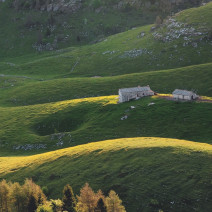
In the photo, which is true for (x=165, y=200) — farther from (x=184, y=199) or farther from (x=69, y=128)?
(x=69, y=128)

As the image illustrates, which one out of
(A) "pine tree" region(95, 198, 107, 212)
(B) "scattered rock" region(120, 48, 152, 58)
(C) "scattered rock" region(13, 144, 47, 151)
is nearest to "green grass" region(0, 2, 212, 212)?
(C) "scattered rock" region(13, 144, 47, 151)

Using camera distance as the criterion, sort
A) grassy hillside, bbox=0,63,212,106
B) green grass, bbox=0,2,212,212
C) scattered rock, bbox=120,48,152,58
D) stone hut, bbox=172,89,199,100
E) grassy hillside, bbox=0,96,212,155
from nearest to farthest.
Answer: green grass, bbox=0,2,212,212
grassy hillside, bbox=0,96,212,155
stone hut, bbox=172,89,199,100
grassy hillside, bbox=0,63,212,106
scattered rock, bbox=120,48,152,58

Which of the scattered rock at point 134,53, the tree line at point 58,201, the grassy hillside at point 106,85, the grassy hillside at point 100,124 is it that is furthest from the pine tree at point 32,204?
the scattered rock at point 134,53

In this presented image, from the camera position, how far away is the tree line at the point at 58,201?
50.5 metres

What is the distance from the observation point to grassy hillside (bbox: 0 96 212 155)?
306 feet

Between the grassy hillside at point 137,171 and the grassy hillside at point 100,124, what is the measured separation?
52.3 feet

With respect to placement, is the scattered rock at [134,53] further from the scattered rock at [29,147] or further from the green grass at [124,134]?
the scattered rock at [29,147]

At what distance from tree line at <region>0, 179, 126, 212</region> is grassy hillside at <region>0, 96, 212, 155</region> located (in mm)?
39328

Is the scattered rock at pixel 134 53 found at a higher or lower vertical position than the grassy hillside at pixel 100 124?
higher

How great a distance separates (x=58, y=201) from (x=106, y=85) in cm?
10095

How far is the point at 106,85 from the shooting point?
153 metres

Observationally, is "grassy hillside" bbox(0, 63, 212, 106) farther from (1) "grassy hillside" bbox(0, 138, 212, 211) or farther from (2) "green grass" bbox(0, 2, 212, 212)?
(1) "grassy hillside" bbox(0, 138, 212, 211)

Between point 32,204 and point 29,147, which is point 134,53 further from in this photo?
point 32,204

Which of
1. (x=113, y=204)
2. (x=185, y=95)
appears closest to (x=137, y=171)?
(x=113, y=204)
